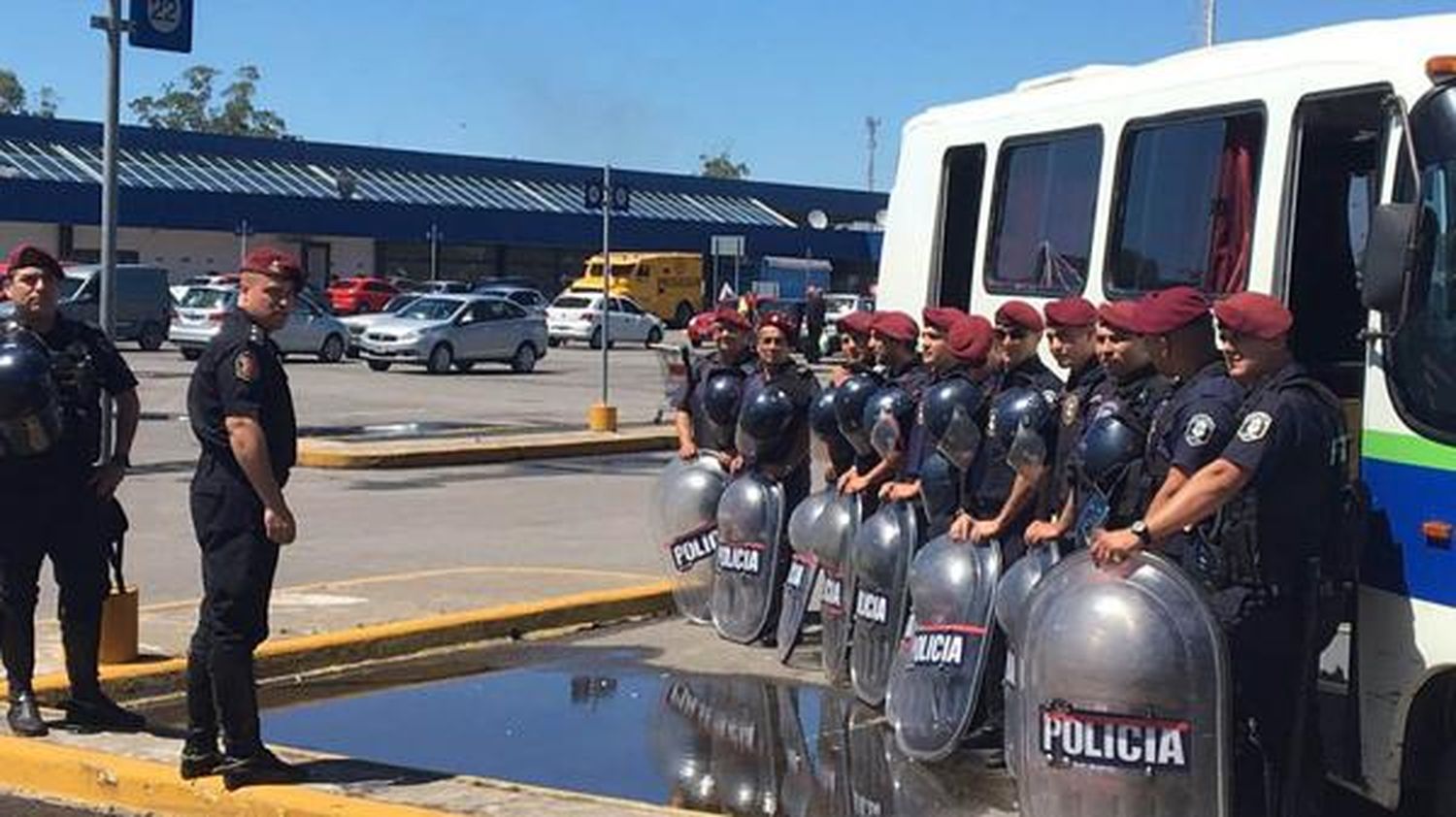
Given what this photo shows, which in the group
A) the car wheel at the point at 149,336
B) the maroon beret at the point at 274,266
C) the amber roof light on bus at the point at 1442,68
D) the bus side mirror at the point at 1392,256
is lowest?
the car wheel at the point at 149,336

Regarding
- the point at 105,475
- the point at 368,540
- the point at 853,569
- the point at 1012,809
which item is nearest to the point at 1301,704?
the point at 1012,809

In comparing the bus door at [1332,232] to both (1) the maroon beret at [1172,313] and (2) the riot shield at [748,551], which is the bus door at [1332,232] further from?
(2) the riot shield at [748,551]

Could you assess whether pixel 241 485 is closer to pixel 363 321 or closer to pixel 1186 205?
pixel 1186 205

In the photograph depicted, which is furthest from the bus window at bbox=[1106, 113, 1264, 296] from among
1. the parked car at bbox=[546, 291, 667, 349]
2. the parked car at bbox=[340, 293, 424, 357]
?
the parked car at bbox=[546, 291, 667, 349]

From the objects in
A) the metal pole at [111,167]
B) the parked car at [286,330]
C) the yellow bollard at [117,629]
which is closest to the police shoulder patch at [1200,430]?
the yellow bollard at [117,629]

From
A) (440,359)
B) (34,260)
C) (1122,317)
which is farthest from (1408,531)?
(440,359)

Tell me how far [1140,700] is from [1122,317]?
148cm

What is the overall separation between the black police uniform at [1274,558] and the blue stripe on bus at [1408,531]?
0.20m

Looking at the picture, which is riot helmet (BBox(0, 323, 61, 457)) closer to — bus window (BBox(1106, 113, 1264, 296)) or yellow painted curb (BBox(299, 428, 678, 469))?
bus window (BBox(1106, 113, 1264, 296))

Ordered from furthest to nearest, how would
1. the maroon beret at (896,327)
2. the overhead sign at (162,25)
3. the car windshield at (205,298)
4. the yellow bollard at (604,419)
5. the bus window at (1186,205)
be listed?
1. the car windshield at (205,298)
2. the yellow bollard at (604,419)
3. the overhead sign at (162,25)
4. the maroon beret at (896,327)
5. the bus window at (1186,205)

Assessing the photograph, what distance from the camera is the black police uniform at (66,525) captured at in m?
7.06

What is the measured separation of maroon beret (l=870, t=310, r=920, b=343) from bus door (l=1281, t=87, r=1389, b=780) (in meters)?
2.19

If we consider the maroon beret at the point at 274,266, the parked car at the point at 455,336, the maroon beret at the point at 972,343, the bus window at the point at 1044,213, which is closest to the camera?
the maroon beret at the point at 274,266

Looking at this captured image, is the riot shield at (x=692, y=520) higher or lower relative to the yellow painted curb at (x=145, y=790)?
higher
